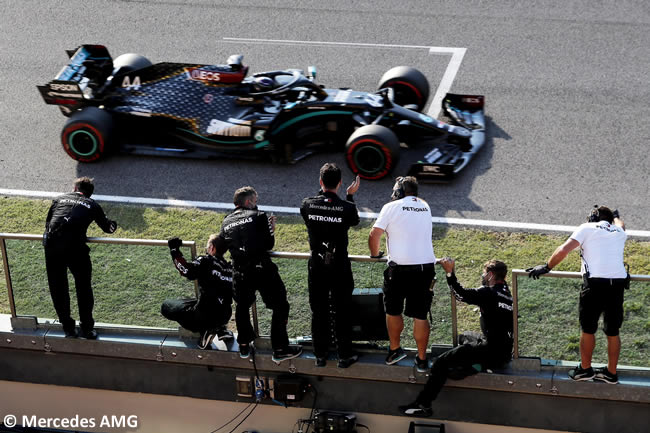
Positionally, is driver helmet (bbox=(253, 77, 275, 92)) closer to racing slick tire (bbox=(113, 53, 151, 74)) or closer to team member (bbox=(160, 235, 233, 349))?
racing slick tire (bbox=(113, 53, 151, 74))

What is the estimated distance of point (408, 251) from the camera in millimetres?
8781

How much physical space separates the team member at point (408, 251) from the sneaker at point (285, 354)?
1.21 m

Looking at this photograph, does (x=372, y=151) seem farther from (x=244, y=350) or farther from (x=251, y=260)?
(x=251, y=260)

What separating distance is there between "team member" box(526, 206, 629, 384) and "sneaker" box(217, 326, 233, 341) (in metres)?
3.33

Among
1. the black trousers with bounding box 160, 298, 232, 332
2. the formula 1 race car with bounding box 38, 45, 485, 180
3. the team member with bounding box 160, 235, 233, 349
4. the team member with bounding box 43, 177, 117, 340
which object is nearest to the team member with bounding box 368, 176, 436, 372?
the team member with bounding box 160, 235, 233, 349

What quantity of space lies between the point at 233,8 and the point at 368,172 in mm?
7632

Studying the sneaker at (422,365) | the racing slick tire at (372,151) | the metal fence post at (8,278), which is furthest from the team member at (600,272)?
the metal fence post at (8,278)

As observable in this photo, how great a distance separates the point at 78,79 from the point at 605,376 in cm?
947

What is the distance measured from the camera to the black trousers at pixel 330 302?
902cm

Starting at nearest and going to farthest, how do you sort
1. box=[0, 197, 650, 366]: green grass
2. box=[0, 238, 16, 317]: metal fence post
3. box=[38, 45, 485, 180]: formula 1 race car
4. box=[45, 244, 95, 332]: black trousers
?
box=[0, 197, 650, 366]: green grass, box=[45, 244, 95, 332]: black trousers, box=[0, 238, 16, 317]: metal fence post, box=[38, 45, 485, 180]: formula 1 race car

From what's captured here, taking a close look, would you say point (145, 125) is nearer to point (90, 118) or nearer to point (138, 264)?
point (90, 118)

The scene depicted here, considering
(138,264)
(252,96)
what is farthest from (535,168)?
(138,264)

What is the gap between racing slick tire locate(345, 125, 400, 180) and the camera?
13.1 m

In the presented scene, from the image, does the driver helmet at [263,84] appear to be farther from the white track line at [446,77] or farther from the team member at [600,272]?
the team member at [600,272]
